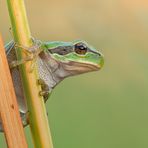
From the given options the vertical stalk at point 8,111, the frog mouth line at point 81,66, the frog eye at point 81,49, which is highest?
the frog eye at point 81,49

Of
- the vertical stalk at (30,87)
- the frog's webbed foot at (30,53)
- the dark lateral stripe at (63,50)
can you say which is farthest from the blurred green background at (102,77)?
the vertical stalk at (30,87)

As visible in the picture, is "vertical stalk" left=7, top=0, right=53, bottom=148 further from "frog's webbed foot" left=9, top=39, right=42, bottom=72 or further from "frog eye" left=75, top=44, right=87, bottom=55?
"frog eye" left=75, top=44, right=87, bottom=55

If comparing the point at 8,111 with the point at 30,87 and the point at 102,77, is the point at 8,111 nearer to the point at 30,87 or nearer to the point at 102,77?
the point at 30,87

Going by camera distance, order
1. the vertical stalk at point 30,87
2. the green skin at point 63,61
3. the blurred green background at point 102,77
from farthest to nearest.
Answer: the blurred green background at point 102,77
the green skin at point 63,61
the vertical stalk at point 30,87

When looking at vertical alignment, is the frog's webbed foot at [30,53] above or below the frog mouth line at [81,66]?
above

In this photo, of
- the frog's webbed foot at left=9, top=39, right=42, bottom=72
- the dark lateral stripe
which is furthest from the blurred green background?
the frog's webbed foot at left=9, top=39, right=42, bottom=72

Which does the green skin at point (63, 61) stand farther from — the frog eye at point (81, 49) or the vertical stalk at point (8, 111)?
the vertical stalk at point (8, 111)

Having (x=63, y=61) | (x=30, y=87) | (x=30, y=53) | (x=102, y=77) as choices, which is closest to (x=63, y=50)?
(x=63, y=61)
